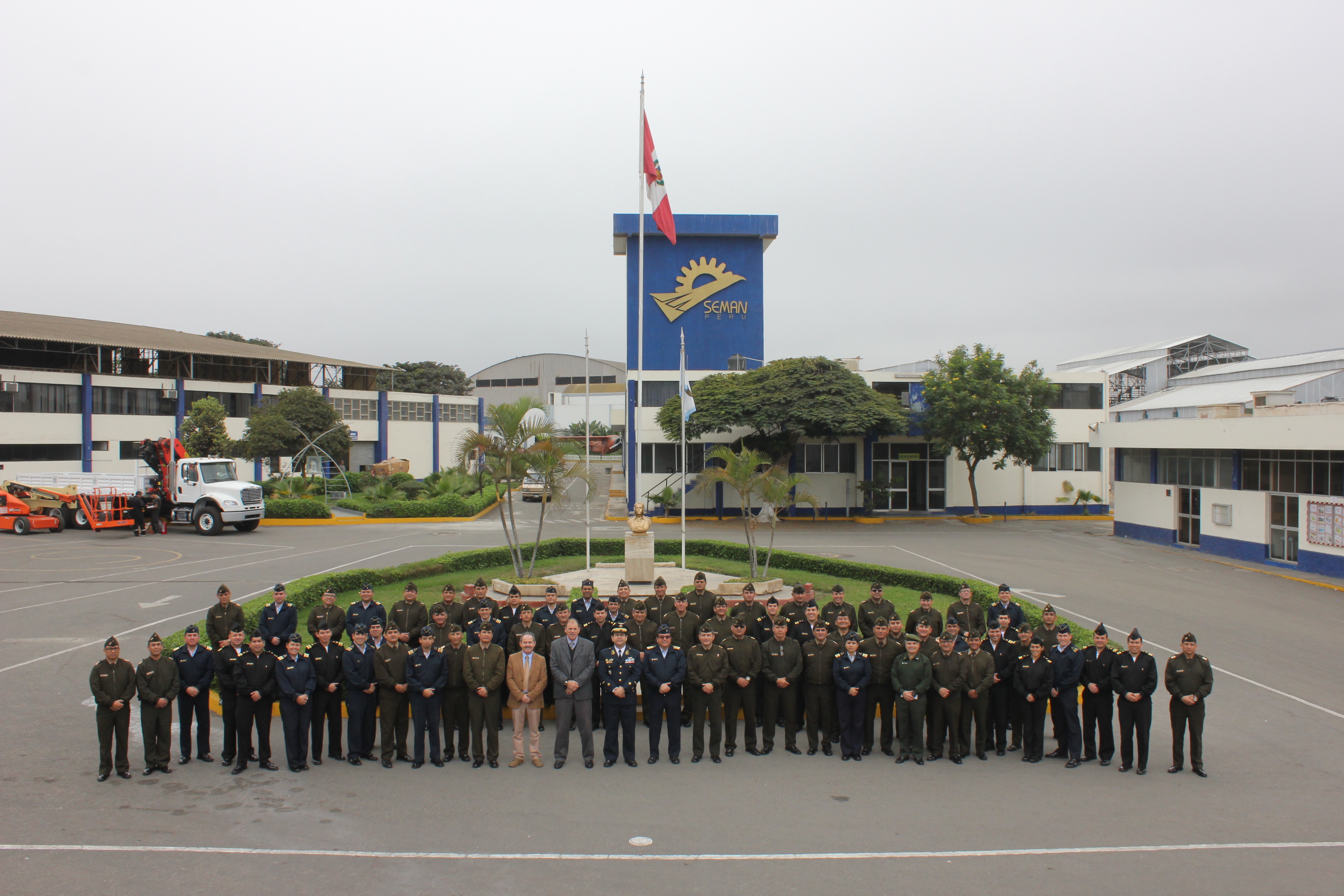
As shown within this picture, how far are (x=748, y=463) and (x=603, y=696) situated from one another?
984 centimetres

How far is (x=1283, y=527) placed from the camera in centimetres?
2275

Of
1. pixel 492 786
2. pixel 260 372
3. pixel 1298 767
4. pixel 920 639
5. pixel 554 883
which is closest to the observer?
pixel 554 883

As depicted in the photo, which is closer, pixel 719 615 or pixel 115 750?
pixel 115 750

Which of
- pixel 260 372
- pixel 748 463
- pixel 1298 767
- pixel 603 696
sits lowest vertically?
pixel 1298 767

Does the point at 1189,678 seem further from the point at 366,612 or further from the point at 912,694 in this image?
the point at 366,612

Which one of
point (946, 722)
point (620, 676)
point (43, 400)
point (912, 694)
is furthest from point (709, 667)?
point (43, 400)

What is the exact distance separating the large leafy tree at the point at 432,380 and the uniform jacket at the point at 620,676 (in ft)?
258

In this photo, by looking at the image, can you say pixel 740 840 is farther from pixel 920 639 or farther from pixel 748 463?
pixel 748 463

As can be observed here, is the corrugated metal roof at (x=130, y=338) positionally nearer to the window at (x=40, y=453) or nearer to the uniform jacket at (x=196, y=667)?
the window at (x=40, y=453)

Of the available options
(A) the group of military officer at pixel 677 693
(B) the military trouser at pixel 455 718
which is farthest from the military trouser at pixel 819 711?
(B) the military trouser at pixel 455 718

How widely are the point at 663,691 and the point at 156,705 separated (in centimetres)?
479

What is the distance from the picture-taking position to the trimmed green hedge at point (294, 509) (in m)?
31.2

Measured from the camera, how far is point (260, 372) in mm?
48719

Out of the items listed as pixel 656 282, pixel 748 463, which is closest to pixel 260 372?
pixel 656 282
